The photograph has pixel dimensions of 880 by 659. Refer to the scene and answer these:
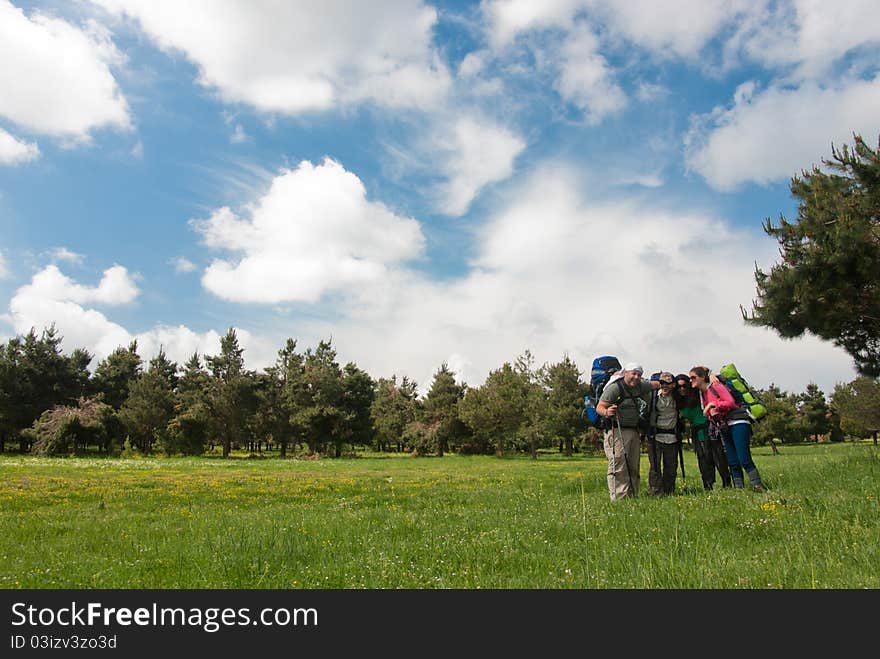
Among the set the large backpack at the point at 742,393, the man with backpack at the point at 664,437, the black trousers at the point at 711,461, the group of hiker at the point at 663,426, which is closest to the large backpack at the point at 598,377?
the group of hiker at the point at 663,426

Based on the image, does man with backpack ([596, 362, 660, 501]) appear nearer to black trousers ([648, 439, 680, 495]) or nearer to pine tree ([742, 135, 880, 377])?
black trousers ([648, 439, 680, 495])

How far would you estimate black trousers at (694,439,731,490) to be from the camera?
10164mm

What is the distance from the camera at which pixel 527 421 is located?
2232 inches

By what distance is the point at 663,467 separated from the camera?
32.0ft

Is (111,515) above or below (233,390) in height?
below

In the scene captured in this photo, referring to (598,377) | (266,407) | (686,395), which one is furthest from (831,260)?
(266,407)

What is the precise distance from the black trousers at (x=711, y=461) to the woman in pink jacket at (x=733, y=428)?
494 millimetres

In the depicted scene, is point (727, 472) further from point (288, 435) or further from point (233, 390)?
point (288, 435)

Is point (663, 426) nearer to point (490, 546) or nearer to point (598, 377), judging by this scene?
point (598, 377)

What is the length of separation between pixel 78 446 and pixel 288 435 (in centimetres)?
2213

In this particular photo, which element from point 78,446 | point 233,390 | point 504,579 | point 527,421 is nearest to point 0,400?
point 78,446

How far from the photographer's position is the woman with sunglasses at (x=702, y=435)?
1019 centimetres

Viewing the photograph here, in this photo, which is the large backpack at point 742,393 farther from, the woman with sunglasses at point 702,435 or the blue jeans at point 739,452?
the woman with sunglasses at point 702,435

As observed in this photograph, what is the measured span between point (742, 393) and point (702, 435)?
1.66 meters
